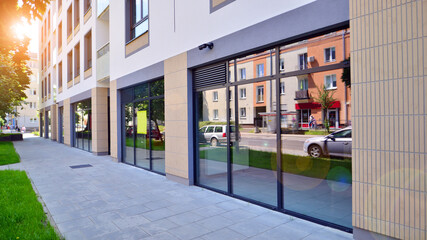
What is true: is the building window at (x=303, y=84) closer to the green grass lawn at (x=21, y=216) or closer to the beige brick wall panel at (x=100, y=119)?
the green grass lawn at (x=21, y=216)

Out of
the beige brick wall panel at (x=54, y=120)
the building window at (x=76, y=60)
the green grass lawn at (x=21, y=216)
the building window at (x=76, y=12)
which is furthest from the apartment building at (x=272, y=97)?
the beige brick wall panel at (x=54, y=120)

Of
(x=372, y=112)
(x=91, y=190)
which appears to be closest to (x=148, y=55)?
(x=91, y=190)

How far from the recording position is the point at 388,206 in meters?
3.39

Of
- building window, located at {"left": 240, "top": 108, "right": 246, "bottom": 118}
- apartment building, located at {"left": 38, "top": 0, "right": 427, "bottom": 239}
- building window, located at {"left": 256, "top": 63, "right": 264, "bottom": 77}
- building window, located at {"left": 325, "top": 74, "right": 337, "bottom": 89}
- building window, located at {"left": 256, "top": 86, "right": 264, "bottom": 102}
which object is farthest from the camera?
building window, located at {"left": 240, "top": 108, "right": 246, "bottom": 118}

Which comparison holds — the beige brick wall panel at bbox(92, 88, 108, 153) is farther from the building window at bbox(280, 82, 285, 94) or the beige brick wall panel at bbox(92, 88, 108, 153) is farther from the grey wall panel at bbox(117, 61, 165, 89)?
the building window at bbox(280, 82, 285, 94)

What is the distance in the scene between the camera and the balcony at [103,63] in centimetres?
1261

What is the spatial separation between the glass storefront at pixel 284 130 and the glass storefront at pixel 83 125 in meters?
10.6

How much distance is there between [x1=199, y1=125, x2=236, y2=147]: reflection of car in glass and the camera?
6414 mm

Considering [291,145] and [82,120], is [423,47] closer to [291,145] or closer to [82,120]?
[291,145]

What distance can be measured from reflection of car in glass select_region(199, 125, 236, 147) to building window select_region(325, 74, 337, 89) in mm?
2342

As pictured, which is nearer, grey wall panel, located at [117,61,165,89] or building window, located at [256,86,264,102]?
building window, located at [256,86,264,102]

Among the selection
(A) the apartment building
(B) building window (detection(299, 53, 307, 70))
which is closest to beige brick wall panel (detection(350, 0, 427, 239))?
(A) the apartment building

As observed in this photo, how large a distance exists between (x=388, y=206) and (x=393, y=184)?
29 centimetres

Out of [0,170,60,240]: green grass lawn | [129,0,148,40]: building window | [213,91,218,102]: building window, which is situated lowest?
[0,170,60,240]: green grass lawn
